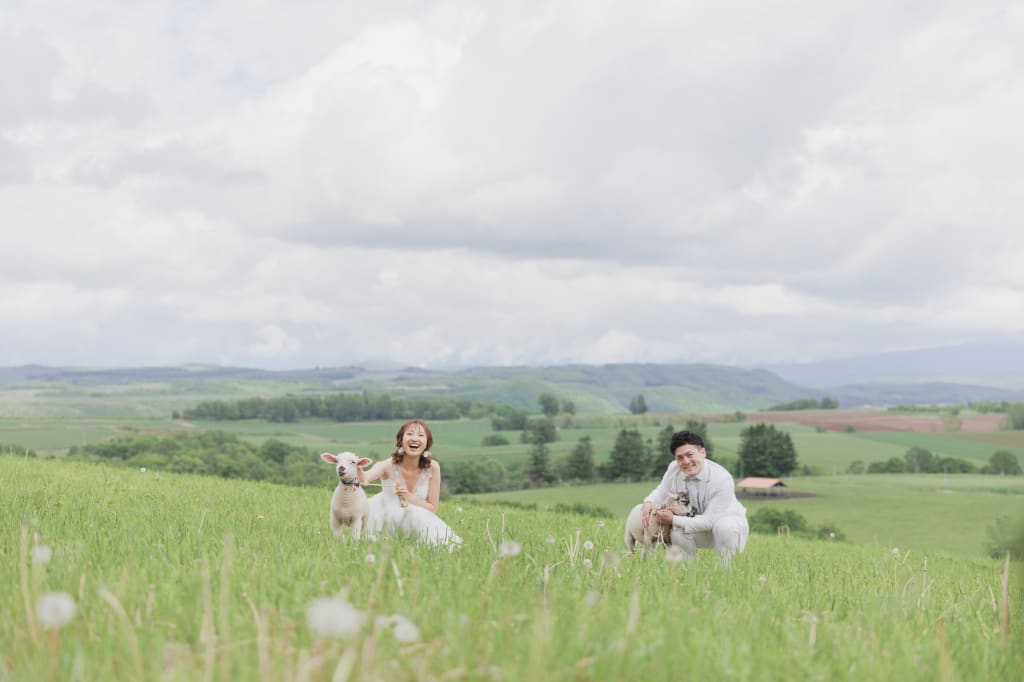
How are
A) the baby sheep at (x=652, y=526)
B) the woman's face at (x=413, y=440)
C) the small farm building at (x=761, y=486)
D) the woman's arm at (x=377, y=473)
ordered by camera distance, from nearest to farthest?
1. the baby sheep at (x=652, y=526)
2. the woman's arm at (x=377, y=473)
3. the woman's face at (x=413, y=440)
4. the small farm building at (x=761, y=486)

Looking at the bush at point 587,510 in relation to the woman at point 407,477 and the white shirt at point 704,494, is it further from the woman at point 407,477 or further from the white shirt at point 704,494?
the white shirt at point 704,494

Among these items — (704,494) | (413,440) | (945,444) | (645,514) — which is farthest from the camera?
(945,444)

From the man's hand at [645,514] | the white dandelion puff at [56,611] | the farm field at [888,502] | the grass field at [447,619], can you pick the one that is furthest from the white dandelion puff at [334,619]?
the farm field at [888,502]

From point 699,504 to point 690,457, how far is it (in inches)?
31.1

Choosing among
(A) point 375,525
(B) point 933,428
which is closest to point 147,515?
(A) point 375,525

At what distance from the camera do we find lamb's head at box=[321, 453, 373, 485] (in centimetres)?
996

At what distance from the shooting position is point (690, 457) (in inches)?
418

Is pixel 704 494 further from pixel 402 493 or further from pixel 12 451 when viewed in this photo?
pixel 12 451

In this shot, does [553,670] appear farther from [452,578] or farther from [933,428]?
[933,428]

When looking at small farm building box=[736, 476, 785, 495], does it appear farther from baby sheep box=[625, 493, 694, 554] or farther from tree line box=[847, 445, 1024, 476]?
baby sheep box=[625, 493, 694, 554]

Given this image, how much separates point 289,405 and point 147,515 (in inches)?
7242

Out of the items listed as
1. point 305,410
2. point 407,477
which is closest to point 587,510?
point 407,477

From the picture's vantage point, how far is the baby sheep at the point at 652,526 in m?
10.1

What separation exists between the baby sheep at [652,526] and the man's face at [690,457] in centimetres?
36
